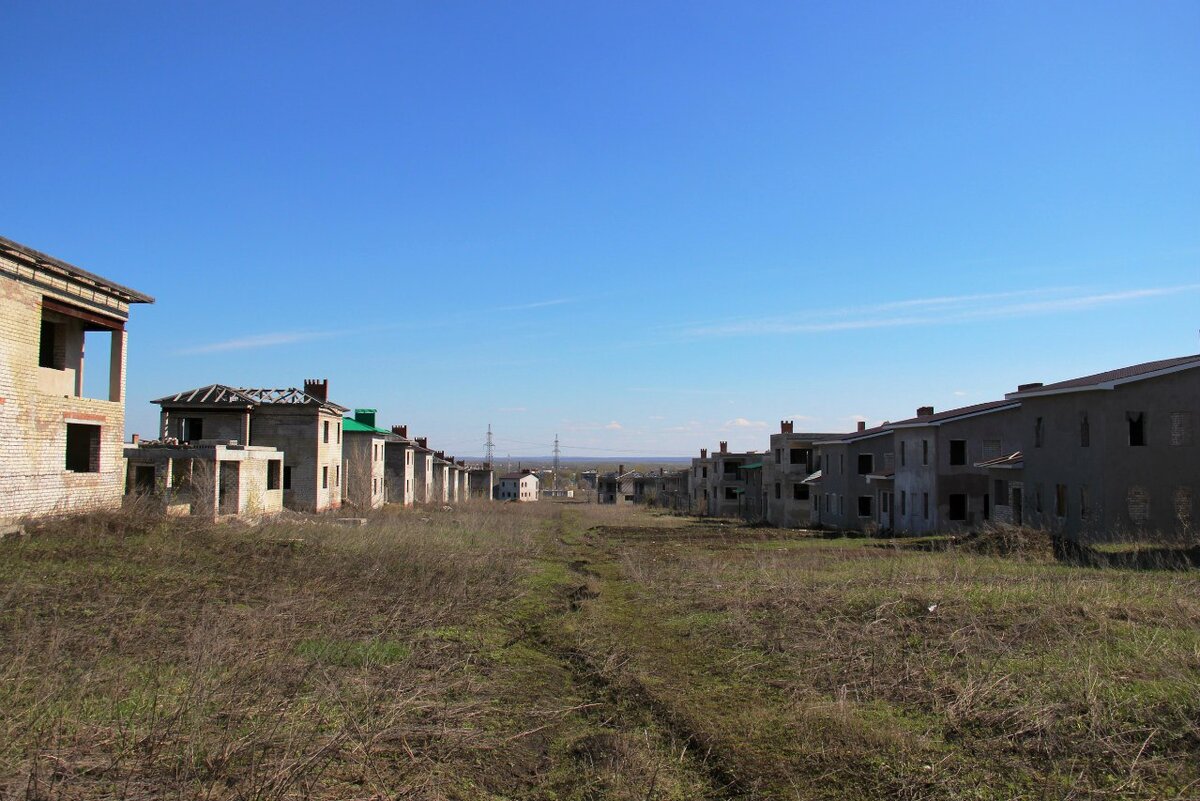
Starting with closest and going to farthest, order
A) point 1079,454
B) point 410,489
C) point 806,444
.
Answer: point 1079,454
point 806,444
point 410,489

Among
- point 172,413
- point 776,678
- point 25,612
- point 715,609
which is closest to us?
point 776,678

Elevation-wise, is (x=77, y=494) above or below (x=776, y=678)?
above

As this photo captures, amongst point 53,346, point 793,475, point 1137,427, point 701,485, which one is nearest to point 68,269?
point 53,346

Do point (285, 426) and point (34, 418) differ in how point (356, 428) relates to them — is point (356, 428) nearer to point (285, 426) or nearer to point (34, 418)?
point (285, 426)

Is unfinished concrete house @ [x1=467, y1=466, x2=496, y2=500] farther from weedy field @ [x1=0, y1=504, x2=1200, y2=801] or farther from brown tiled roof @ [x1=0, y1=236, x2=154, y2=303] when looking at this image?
weedy field @ [x1=0, y1=504, x2=1200, y2=801]

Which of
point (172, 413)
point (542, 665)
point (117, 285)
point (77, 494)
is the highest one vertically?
point (117, 285)

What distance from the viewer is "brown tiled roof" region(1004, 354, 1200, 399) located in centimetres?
2736

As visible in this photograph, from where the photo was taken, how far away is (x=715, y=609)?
14664 millimetres

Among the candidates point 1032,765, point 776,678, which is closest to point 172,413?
point 776,678

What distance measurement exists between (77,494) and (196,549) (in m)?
5.37

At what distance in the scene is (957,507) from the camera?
4072cm

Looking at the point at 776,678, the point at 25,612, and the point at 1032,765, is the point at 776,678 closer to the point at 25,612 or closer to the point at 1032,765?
the point at 1032,765

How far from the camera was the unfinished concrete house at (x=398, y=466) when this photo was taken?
6231 cm

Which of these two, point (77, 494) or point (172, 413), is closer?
point (77, 494)
